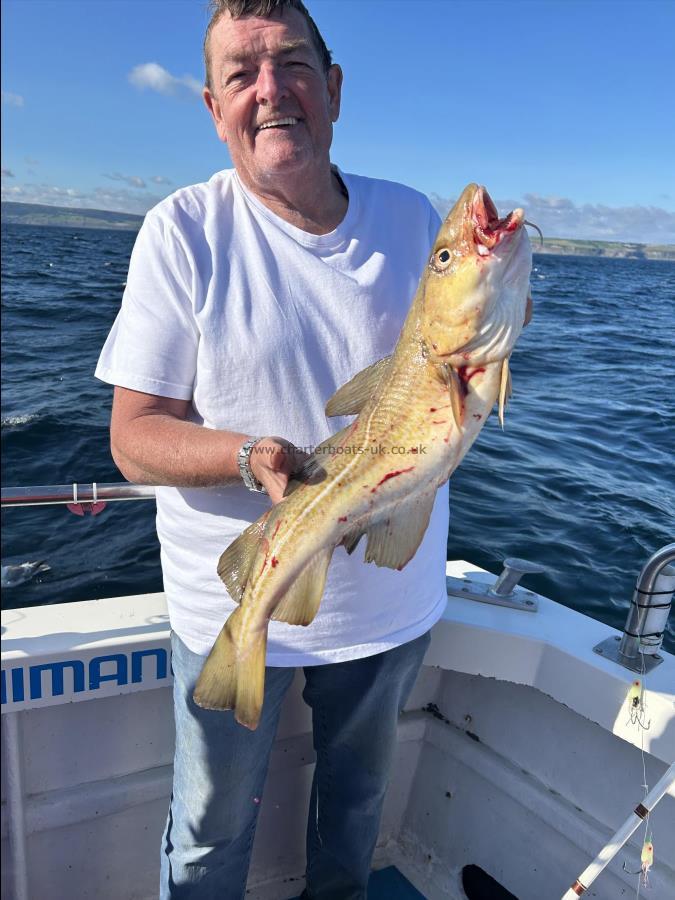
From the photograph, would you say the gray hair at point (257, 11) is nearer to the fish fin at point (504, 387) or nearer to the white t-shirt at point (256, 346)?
the white t-shirt at point (256, 346)

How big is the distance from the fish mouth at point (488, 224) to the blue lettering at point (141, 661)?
2.03m

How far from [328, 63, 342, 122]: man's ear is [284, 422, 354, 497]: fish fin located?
124 centimetres

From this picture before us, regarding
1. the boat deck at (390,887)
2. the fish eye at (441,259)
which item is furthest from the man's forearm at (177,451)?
the boat deck at (390,887)

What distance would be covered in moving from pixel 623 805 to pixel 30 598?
21.3 ft

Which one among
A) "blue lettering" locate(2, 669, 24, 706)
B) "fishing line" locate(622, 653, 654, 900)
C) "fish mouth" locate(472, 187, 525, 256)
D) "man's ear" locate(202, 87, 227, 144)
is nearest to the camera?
"fish mouth" locate(472, 187, 525, 256)

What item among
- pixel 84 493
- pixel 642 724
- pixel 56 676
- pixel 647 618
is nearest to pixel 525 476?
pixel 647 618

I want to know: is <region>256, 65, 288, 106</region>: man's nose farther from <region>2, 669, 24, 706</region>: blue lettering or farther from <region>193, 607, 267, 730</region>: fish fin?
<region>2, 669, 24, 706</region>: blue lettering

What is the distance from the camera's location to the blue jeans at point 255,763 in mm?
2479

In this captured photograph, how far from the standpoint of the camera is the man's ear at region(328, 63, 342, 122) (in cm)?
255

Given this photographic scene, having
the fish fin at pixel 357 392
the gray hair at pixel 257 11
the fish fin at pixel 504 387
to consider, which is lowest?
the fish fin at pixel 357 392

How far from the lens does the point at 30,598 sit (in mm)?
7664

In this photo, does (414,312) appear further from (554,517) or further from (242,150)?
(554,517)

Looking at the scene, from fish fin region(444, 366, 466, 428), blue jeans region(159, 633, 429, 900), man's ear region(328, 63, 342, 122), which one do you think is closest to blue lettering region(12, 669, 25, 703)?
blue jeans region(159, 633, 429, 900)

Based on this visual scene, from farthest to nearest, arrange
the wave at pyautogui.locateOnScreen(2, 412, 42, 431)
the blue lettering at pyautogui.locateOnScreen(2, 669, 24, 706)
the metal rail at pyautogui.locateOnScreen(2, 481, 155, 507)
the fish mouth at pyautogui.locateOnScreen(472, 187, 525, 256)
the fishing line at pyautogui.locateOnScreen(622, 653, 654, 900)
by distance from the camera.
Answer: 1. the wave at pyautogui.locateOnScreen(2, 412, 42, 431)
2. the metal rail at pyautogui.locateOnScreen(2, 481, 155, 507)
3. the fishing line at pyautogui.locateOnScreen(622, 653, 654, 900)
4. the blue lettering at pyautogui.locateOnScreen(2, 669, 24, 706)
5. the fish mouth at pyautogui.locateOnScreen(472, 187, 525, 256)
